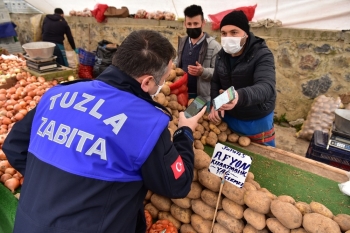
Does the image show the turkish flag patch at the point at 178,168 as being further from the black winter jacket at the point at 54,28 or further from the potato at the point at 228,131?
the black winter jacket at the point at 54,28

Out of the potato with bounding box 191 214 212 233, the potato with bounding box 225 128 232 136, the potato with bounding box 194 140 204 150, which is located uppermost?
the potato with bounding box 194 140 204 150

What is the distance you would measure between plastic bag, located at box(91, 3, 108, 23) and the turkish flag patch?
6771mm

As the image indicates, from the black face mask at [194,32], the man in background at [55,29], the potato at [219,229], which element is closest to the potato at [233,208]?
the potato at [219,229]

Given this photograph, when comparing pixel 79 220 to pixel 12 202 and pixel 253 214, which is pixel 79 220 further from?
pixel 12 202

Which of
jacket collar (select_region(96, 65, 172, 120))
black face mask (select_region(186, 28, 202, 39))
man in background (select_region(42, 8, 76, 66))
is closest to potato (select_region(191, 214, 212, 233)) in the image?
jacket collar (select_region(96, 65, 172, 120))

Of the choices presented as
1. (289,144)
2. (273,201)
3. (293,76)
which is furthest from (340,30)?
(273,201)

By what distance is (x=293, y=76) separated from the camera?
473 centimetres

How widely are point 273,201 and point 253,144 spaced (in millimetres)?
957

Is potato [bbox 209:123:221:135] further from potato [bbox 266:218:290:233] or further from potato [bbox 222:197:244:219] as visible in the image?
potato [bbox 266:218:290:233]

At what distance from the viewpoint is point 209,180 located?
1508 mm

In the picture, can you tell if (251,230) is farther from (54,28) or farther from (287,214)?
(54,28)

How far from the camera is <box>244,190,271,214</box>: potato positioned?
1.33 metres

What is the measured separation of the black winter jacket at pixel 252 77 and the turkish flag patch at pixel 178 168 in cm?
74

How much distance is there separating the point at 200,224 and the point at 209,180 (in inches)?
11.2
